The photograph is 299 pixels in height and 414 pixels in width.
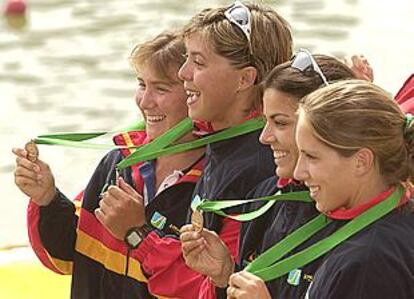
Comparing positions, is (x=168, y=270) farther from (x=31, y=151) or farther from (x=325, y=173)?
(x=325, y=173)

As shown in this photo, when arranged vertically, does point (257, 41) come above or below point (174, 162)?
above

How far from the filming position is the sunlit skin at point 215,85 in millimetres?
2875

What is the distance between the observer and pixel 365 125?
2328 mm

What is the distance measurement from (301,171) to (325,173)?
0.19ft

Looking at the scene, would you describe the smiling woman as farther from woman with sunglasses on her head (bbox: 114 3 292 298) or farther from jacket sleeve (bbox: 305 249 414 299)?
woman with sunglasses on her head (bbox: 114 3 292 298)

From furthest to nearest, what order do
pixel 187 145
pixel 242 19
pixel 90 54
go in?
1. pixel 90 54
2. pixel 187 145
3. pixel 242 19

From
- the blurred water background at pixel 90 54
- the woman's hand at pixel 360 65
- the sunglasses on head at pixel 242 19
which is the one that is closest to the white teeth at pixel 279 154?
the sunglasses on head at pixel 242 19

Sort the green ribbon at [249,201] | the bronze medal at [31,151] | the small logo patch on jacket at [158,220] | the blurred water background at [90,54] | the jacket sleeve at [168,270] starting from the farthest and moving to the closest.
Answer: the blurred water background at [90,54]
the bronze medal at [31,151]
the small logo patch on jacket at [158,220]
the jacket sleeve at [168,270]
the green ribbon at [249,201]

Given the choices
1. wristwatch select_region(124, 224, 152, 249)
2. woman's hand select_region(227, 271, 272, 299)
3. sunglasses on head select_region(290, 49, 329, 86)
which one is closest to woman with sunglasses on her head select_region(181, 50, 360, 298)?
sunglasses on head select_region(290, 49, 329, 86)

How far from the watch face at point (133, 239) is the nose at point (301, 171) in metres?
0.69

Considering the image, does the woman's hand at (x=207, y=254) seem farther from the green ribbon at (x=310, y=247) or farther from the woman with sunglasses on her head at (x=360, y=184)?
the woman with sunglasses on her head at (x=360, y=184)

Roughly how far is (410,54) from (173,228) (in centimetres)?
617

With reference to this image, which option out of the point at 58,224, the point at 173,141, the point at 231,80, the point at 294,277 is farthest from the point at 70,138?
the point at 294,277

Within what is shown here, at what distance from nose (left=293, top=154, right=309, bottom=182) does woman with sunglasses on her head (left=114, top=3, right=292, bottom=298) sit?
426 mm
